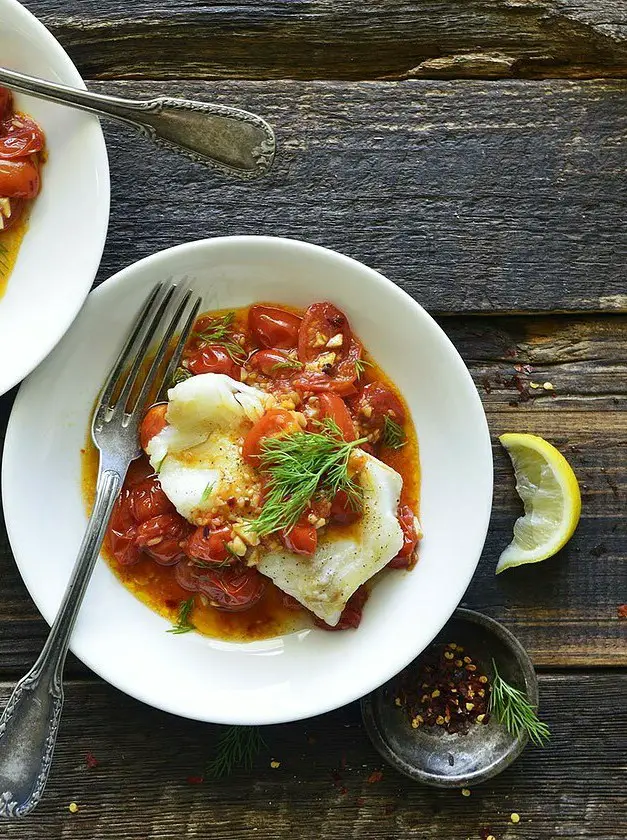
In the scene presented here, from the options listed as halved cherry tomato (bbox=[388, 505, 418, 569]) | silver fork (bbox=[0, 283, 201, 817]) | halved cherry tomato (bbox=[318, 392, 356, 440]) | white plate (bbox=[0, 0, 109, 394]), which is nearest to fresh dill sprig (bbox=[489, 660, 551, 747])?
halved cherry tomato (bbox=[388, 505, 418, 569])

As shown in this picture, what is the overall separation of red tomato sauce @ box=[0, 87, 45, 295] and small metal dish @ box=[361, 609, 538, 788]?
7.34 feet

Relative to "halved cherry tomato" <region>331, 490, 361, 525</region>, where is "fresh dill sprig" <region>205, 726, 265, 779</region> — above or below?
below

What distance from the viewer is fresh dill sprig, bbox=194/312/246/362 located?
9.95ft

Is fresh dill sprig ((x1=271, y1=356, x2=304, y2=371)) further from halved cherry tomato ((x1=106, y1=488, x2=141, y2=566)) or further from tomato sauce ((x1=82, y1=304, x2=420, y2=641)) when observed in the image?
halved cherry tomato ((x1=106, y1=488, x2=141, y2=566))

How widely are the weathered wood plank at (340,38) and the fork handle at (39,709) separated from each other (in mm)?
1805

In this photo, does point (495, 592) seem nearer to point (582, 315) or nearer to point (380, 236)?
point (582, 315)

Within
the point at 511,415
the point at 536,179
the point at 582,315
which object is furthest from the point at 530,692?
the point at 536,179

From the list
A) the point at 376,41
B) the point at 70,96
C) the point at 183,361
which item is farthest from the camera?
the point at 376,41

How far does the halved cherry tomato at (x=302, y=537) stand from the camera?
2.74 m

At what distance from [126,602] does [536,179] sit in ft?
7.61

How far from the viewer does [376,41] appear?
323 centimetres

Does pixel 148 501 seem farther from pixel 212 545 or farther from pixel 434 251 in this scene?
pixel 434 251

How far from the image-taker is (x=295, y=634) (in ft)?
10.0

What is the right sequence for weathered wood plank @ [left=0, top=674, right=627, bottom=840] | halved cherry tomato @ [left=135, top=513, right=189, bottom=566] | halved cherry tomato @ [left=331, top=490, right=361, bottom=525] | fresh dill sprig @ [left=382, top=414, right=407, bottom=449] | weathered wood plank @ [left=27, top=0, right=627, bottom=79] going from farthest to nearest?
weathered wood plank @ [left=0, top=674, right=627, bottom=840], weathered wood plank @ [left=27, top=0, right=627, bottom=79], fresh dill sprig @ [left=382, top=414, right=407, bottom=449], halved cherry tomato @ [left=135, top=513, right=189, bottom=566], halved cherry tomato @ [left=331, top=490, right=361, bottom=525]
